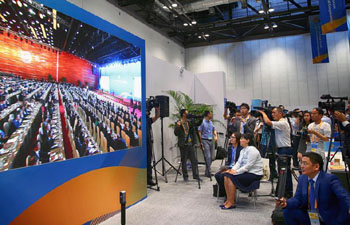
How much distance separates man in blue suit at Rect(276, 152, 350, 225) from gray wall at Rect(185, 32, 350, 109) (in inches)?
357

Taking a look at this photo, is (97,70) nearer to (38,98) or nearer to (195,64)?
(38,98)

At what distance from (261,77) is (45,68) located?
11438mm

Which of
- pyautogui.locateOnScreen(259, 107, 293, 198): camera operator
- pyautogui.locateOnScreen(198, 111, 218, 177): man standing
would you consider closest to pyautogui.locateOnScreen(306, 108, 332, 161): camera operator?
pyautogui.locateOnScreen(259, 107, 293, 198): camera operator

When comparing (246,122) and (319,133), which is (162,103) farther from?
(319,133)

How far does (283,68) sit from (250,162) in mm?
9863

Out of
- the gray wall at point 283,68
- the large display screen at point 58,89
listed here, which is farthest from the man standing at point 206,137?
the gray wall at point 283,68

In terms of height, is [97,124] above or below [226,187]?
above

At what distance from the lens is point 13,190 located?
232 cm

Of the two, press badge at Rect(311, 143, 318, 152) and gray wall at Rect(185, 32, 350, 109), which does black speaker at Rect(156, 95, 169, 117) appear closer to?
press badge at Rect(311, 143, 318, 152)

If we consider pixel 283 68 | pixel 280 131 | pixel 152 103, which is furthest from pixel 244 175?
pixel 283 68

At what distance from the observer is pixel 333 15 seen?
5.21 meters

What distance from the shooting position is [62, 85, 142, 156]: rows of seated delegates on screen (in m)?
3.02

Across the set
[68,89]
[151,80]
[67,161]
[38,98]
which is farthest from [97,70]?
[151,80]

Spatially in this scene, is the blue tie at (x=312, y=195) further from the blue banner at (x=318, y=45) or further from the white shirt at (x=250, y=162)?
the blue banner at (x=318, y=45)
